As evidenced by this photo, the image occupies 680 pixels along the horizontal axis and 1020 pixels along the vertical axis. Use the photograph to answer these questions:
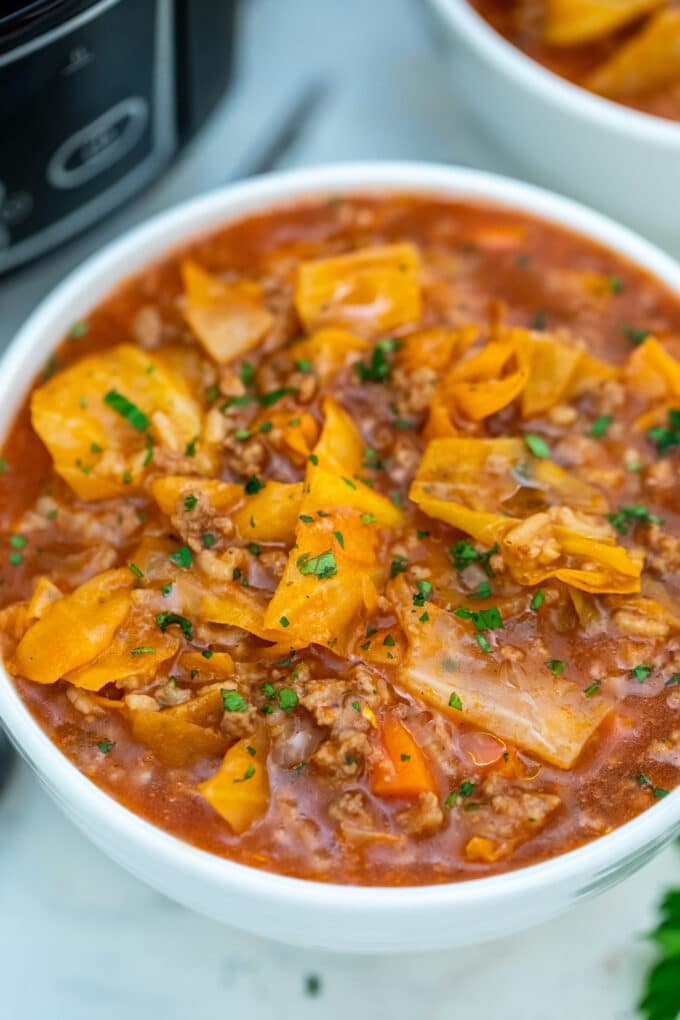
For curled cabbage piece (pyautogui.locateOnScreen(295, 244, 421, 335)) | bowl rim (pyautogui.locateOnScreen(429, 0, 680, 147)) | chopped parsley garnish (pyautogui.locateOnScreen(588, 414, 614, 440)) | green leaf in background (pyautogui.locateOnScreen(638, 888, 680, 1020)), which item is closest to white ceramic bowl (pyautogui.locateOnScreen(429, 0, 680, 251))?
bowl rim (pyautogui.locateOnScreen(429, 0, 680, 147))

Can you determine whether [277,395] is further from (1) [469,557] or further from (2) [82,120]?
(2) [82,120]

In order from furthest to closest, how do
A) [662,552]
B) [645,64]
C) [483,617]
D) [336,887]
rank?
[645,64]
[662,552]
[483,617]
[336,887]

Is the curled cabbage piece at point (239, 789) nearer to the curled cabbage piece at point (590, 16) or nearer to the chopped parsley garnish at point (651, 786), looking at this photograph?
the chopped parsley garnish at point (651, 786)

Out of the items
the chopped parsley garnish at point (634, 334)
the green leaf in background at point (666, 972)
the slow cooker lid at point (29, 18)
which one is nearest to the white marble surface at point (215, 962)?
the green leaf in background at point (666, 972)

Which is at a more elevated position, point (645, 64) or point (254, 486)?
point (254, 486)

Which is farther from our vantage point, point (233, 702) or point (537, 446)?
point (537, 446)

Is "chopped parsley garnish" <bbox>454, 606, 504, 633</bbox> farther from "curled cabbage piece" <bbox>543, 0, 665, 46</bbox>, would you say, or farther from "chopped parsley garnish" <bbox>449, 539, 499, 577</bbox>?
"curled cabbage piece" <bbox>543, 0, 665, 46</bbox>

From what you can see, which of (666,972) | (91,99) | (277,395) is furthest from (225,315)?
(666,972)
